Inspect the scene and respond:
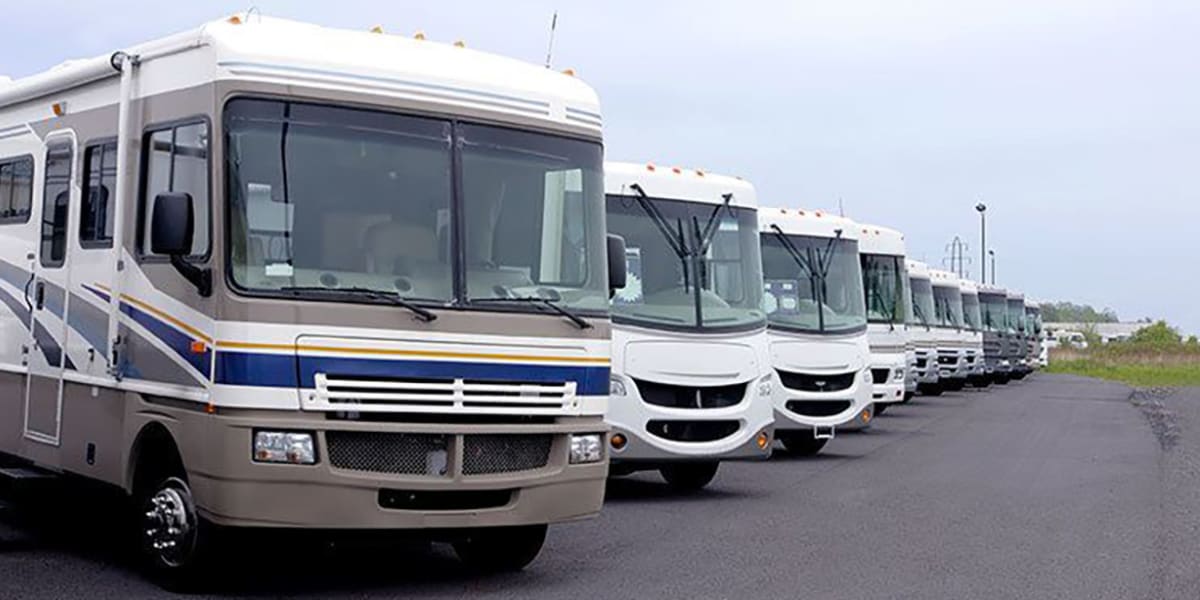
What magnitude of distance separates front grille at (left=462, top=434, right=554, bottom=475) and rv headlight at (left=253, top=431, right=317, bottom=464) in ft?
2.92

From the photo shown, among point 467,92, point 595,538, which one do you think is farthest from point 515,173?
point 595,538

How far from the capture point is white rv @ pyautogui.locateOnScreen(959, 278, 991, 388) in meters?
42.5

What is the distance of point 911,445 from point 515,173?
1414cm

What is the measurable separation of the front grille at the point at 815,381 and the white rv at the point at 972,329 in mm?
23007

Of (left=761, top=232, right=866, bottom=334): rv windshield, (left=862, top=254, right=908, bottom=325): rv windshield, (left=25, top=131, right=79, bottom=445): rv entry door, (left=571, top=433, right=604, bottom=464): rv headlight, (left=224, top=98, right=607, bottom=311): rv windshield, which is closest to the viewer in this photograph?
(left=224, top=98, right=607, bottom=311): rv windshield

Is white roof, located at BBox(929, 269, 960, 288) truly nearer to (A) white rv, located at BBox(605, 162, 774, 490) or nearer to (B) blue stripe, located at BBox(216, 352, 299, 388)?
(A) white rv, located at BBox(605, 162, 774, 490)

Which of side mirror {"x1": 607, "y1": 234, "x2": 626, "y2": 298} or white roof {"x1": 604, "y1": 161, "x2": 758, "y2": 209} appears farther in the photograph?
white roof {"x1": 604, "y1": 161, "x2": 758, "y2": 209}

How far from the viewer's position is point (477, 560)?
11.3 meters

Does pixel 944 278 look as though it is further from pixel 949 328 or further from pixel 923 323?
pixel 923 323

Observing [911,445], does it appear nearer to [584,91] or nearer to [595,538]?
[595,538]

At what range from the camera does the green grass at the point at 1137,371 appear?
62562 mm

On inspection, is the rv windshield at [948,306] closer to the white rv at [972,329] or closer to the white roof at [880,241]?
the white rv at [972,329]

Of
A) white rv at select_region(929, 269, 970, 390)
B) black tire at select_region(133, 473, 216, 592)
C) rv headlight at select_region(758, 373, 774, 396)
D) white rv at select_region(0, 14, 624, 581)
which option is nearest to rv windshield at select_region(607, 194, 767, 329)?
rv headlight at select_region(758, 373, 774, 396)

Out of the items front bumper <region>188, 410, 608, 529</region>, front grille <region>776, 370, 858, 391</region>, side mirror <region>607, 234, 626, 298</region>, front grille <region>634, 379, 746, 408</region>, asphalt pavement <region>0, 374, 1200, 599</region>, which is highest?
side mirror <region>607, 234, 626, 298</region>
